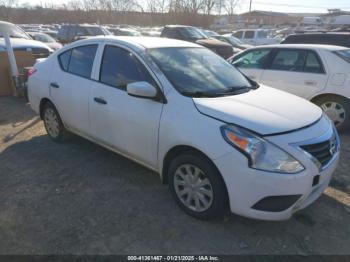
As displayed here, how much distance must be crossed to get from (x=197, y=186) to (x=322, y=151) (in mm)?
1134

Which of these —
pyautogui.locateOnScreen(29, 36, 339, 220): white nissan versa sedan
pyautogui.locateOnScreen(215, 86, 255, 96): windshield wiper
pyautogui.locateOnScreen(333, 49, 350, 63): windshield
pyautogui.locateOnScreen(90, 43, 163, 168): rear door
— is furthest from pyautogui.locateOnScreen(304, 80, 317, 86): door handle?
pyautogui.locateOnScreen(90, 43, 163, 168): rear door

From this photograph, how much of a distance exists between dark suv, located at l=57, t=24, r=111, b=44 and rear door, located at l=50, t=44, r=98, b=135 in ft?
42.5

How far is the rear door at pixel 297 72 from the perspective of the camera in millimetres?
5547

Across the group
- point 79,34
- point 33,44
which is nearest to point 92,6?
point 79,34

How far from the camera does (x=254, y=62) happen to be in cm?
653

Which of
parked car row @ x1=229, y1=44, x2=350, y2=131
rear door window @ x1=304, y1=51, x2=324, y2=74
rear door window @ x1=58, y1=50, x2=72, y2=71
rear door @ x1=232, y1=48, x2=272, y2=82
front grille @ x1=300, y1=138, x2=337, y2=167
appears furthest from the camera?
rear door @ x1=232, y1=48, x2=272, y2=82

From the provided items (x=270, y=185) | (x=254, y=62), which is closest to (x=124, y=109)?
(x=270, y=185)

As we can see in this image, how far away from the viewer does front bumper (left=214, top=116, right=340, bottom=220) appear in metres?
2.44

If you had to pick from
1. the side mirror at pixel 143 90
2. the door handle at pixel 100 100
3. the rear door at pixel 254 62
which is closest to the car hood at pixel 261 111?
the side mirror at pixel 143 90

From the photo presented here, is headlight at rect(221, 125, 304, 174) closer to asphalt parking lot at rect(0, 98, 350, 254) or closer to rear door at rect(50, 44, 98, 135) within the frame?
asphalt parking lot at rect(0, 98, 350, 254)

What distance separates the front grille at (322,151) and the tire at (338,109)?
2.89 meters

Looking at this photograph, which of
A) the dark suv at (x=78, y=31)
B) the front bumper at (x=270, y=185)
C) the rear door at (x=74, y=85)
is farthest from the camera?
the dark suv at (x=78, y=31)

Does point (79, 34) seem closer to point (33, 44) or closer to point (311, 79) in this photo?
point (33, 44)

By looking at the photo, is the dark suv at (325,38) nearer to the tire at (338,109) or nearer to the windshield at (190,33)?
the tire at (338,109)
